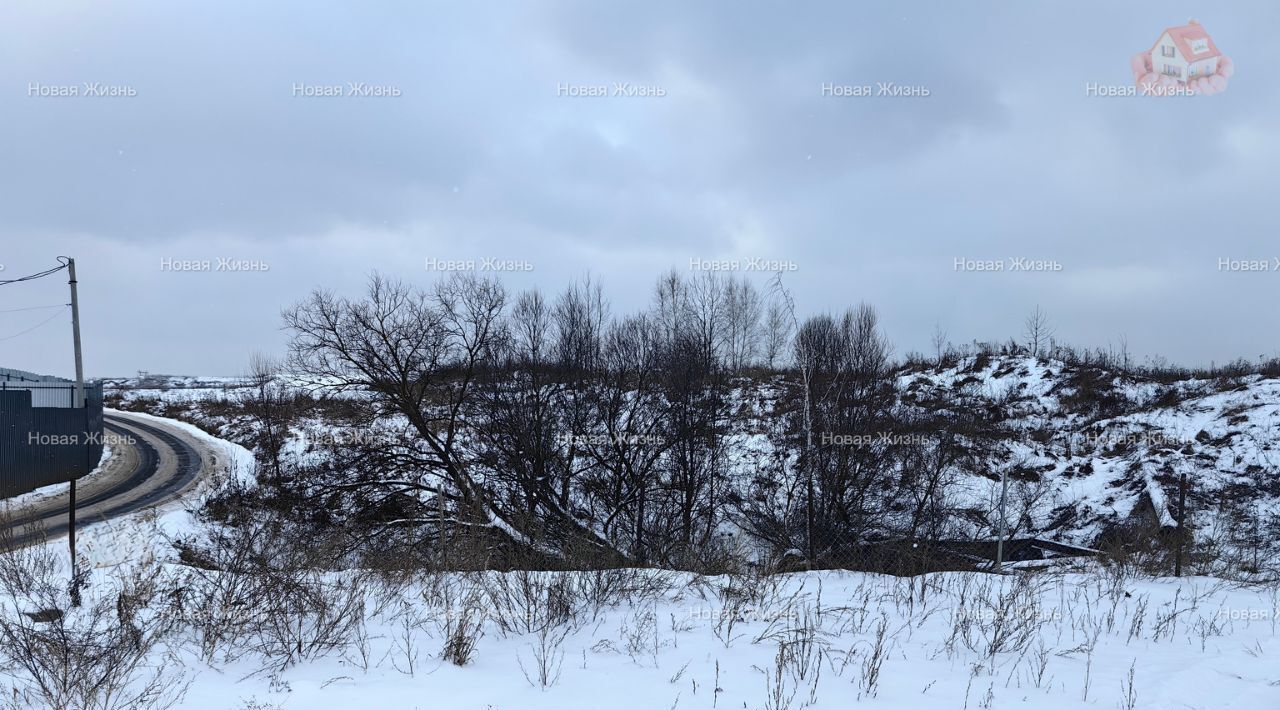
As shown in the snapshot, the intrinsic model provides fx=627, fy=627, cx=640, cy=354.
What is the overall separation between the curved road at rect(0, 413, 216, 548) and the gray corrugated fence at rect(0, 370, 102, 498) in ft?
3.18

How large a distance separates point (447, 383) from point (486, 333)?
→ 91.9 inches

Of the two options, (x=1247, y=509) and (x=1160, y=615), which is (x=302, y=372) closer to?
(x=1160, y=615)

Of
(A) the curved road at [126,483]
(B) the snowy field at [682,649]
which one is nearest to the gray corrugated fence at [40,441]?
(A) the curved road at [126,483]

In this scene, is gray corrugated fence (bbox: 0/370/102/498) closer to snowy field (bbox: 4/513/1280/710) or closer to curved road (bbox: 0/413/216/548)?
curved road (bbox: 0/413/216/548)

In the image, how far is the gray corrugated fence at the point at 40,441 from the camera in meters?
20.8

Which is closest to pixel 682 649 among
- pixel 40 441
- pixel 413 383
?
pixel 413 383

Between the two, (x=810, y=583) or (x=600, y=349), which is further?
(x=600, y=349)

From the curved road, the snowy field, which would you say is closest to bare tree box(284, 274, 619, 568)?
the curved road

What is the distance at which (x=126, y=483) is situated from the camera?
21.9m

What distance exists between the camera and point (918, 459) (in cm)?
2016

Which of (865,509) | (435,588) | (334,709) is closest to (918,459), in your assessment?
(865,509)

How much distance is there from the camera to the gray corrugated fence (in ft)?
68.3

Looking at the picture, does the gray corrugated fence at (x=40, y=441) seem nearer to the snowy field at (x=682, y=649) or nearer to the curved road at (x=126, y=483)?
the curved road at (x=126, y=483)

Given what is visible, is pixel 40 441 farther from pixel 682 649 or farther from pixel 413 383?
pixel 682 649
